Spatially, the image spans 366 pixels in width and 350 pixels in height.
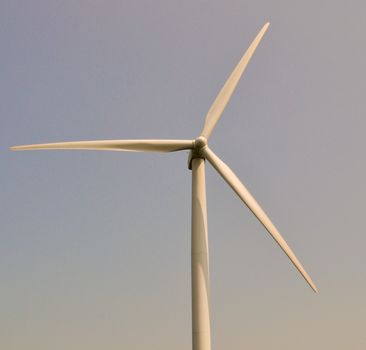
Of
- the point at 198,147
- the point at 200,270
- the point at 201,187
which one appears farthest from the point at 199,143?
the point at 200,270

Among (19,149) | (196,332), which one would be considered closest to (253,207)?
(196,332)

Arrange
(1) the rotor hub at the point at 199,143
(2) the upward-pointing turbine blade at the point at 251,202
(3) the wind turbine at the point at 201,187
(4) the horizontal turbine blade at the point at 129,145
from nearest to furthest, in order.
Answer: (3) the wind turbine at the point at 201,187, (2) the upward-pointing turbine blade at the point at 251,202, (4) the horizontal turbine blade at the point at 129,145, (1) the rotor hub at the point at 199,143

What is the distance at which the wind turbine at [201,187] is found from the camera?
1845 centimetres

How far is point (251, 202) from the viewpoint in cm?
2134

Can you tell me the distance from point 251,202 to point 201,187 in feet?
8.92

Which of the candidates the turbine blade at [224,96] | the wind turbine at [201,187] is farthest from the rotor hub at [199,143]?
the turbine blade at [224,96]

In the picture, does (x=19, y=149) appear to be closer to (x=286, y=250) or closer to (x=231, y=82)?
(x=231, y=82)

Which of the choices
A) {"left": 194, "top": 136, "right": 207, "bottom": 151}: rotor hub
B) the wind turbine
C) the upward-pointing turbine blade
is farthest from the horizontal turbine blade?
the upward-pointing turbine blade

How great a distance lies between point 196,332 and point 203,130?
1060cm

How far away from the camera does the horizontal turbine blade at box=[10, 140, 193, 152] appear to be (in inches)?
830

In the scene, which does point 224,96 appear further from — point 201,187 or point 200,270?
point 200,270

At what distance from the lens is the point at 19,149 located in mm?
19906

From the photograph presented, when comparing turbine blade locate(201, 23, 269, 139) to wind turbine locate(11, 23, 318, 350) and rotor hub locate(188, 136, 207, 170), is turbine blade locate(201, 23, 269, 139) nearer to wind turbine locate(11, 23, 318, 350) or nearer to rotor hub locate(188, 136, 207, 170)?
wind turbine locate(11, 23, 318, 350)

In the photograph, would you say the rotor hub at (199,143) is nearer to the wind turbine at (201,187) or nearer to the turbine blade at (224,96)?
the wind turbine at (201,187)
